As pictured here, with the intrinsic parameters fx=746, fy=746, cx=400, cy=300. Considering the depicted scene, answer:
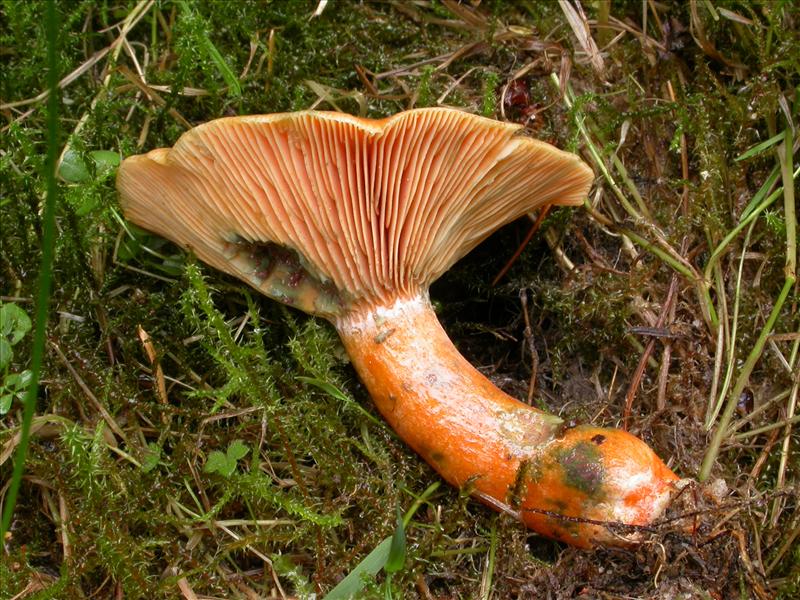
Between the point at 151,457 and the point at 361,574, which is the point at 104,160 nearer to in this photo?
the point at 151,457

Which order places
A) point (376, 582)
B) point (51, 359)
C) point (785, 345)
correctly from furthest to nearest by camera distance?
point (785, 345), point (51, 359), point (376, 582)

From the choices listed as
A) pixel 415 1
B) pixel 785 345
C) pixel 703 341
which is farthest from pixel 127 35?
pixel 785 345

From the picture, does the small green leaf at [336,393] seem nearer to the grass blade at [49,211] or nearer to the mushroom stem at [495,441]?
the mushroom stem at [495,441]

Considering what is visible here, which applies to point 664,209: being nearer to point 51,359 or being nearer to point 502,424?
point 502,424

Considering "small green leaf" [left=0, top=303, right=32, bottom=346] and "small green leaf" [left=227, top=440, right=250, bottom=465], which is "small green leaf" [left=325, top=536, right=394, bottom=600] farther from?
"small green leaf" [left=0, top=303, right=32, bottom=346]

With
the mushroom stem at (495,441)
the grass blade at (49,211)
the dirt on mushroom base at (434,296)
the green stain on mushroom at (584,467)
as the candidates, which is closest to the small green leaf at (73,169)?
the dirt on mushroom base at (434,296)

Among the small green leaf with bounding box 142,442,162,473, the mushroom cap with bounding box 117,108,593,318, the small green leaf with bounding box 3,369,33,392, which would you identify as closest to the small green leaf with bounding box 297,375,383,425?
the mushroom cap with bounding box 117,108,593,318

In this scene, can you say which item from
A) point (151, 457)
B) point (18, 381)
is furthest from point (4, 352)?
point (151, 457)
